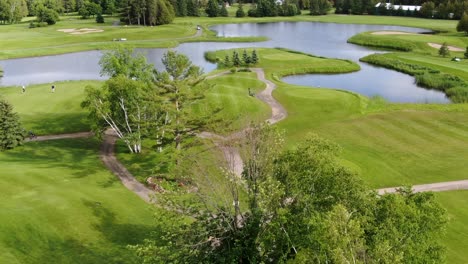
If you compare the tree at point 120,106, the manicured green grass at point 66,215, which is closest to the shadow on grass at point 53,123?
the tree at point 120,106

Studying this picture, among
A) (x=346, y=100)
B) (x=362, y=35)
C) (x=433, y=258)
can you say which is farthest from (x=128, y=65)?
(x=362, y=35)

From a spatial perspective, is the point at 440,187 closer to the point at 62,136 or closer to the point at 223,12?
the point at 62,136

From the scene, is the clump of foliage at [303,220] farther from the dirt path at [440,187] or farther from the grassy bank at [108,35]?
the grassy bank at [108,35]

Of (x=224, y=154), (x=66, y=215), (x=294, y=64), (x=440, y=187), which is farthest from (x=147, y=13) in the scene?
(x=224, y=154)

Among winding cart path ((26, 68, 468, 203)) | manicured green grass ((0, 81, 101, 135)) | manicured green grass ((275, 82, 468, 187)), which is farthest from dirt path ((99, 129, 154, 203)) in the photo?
manicured green grass ((275, 82, 468, 187))

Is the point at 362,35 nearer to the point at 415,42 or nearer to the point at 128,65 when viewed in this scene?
the point at 415,42

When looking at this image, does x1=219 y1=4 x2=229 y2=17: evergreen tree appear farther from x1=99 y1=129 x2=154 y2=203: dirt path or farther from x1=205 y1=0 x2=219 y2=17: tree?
x1=99 y1=129 x2=154 y2=203: dirt path

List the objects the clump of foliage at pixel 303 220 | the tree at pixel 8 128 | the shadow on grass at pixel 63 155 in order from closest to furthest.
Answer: the clump of foliage at pixel 303 220 → the shadow on grass at pixel 63 155 → the tree at pixel 8 128
